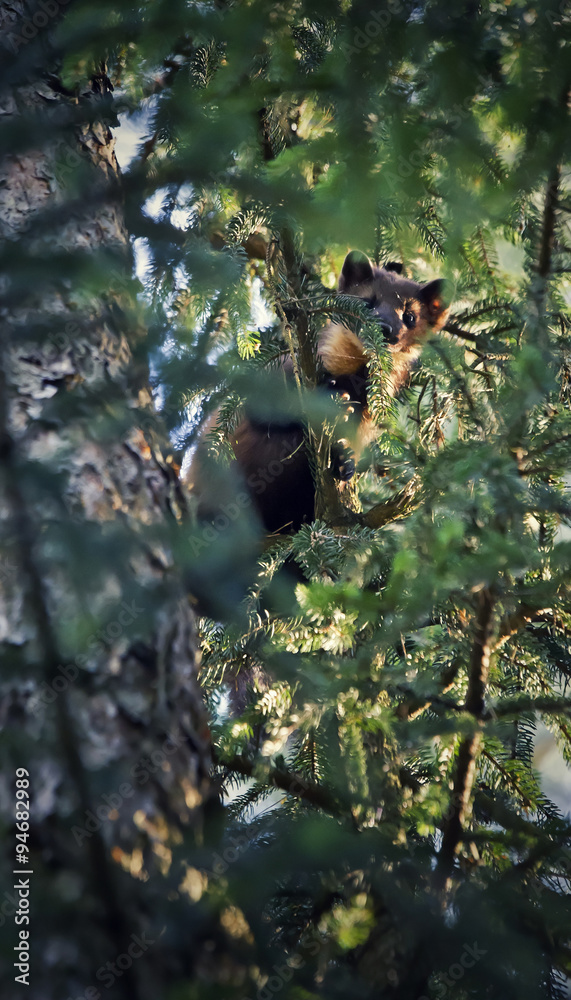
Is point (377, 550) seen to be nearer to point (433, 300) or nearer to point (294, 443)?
point (294, 443)

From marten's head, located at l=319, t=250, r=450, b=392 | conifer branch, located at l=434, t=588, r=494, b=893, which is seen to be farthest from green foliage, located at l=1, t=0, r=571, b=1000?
marten's head, located at l=319, t=250, r=450, b=392

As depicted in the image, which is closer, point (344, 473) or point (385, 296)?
point (344, 473)

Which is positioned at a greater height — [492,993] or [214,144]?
[214,144]

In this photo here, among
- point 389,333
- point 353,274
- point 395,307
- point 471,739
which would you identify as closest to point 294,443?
point 389,333

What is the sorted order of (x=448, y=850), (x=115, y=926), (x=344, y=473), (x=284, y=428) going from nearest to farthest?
(x=115, y=926)
(x=448, y=850)
(x=344, y=473)
(x=284, y=428)

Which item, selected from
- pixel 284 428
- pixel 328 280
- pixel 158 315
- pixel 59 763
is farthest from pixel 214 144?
pixel 328 280

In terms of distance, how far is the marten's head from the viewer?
3938mm

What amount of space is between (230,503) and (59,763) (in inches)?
64.7

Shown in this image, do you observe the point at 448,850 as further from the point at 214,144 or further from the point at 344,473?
the point at 344,473

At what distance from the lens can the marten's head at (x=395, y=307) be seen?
12.9ft

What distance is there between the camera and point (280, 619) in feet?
6.85

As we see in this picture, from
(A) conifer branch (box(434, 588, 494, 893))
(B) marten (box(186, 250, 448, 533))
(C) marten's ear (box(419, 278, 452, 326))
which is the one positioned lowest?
(A) conifer branch (box(434, 588, 494, 893))

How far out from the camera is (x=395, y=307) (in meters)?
4.48

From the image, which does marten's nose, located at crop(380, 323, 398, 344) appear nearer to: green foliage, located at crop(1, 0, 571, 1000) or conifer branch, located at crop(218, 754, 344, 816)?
green foliage, located at crop(1, 0, 571, 1000)
